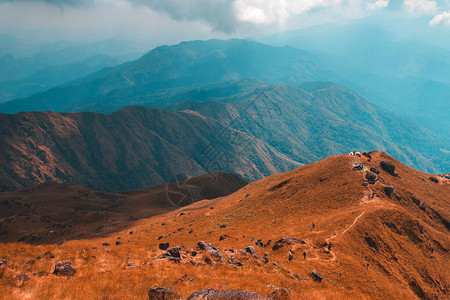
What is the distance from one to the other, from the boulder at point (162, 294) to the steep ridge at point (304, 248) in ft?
2.64

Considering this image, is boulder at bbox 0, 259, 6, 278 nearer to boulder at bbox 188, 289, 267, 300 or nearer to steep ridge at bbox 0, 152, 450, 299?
steep ridge at bbox 0, 152, 450, 299

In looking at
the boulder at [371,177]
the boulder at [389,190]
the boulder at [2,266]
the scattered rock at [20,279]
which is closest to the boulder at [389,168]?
the boulder at [371,177]

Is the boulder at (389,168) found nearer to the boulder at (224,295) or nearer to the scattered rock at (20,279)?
the boulder at (224,295)

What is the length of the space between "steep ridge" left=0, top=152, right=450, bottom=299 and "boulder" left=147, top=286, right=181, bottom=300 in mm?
805

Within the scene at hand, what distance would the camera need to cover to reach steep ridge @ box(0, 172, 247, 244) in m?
58.5

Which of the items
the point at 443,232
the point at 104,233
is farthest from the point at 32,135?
the point at 443,232

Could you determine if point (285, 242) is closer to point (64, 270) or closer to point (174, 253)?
point (174, 253)

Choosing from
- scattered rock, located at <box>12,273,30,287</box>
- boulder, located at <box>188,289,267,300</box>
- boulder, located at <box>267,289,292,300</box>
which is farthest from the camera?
boulder, located at <box>267,289,292,300</box>

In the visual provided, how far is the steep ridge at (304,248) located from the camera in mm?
14445

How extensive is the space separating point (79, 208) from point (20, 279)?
290ft

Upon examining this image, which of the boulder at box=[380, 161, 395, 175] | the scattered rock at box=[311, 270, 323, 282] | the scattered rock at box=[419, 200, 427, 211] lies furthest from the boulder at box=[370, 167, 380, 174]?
the scattered rock at box=[311, 270, 323, 282]

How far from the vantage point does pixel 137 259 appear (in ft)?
62.1

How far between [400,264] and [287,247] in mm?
14705

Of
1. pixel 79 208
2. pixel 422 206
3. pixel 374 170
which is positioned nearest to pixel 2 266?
pixel 374 170
